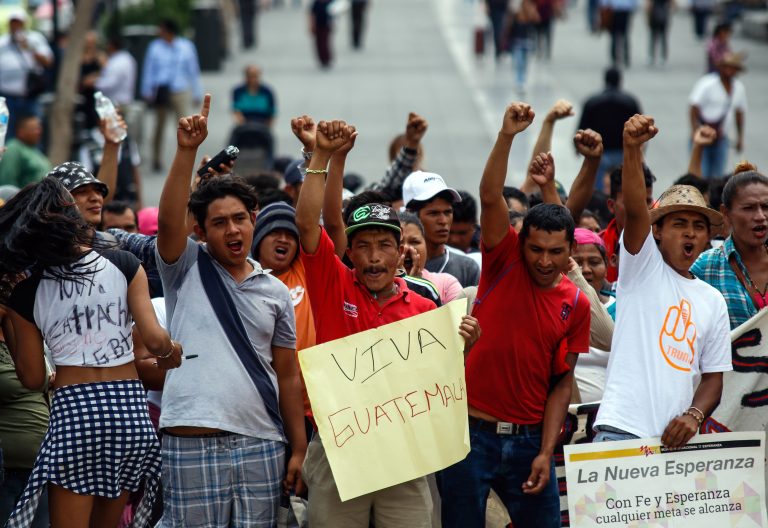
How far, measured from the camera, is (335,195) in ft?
17.5

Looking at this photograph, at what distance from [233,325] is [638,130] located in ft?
5.87

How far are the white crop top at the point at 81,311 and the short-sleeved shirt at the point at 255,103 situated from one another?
41.4ft

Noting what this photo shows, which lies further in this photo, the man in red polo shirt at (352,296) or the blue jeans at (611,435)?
the blue jeans at (611,435)

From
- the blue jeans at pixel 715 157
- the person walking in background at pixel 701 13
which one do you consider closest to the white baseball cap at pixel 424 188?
the blue jeans at pixel 715 157

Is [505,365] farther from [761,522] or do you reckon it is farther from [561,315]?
[761,522]

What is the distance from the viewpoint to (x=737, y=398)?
593cm

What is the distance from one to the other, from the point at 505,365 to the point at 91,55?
13.9 metres

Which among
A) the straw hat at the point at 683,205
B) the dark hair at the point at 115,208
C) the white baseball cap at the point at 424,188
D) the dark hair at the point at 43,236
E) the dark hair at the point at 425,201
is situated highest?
the dark hair at the point at 43,236

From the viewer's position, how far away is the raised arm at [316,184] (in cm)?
512

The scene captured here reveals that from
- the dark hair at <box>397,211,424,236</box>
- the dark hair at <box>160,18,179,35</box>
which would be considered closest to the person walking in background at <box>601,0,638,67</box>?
the dark hair at <box>160,18,179,35</box>

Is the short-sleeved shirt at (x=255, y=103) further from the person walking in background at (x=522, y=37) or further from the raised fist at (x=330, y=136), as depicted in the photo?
the raised fist at (x=330, y=136)

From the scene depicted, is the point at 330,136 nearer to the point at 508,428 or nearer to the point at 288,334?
the point at 288,334

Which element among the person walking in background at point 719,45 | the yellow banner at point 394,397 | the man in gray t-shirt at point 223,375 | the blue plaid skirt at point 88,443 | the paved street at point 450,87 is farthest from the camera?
the person walking in background at point 719,45

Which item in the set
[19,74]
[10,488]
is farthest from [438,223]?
[19,74]
